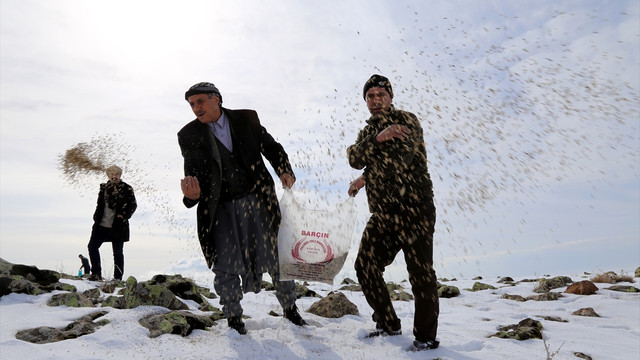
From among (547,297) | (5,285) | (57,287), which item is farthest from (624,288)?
(5,285)

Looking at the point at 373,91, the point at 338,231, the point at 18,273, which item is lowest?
the point at 18,273

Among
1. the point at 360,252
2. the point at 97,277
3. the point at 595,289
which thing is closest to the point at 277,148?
the point at 360,252

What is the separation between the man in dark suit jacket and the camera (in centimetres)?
406

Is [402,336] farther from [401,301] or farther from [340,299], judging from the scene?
[401,301]

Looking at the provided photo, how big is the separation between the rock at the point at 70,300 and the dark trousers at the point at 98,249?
2.67 meters

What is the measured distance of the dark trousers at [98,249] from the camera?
305 inches

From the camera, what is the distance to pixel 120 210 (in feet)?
25.4

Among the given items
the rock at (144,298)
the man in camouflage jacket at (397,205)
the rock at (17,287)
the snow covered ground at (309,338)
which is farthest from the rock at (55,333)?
the man in camouflage jacket at (397,205)

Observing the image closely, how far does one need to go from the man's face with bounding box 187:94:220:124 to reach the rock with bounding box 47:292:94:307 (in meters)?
2.53

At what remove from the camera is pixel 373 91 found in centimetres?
377

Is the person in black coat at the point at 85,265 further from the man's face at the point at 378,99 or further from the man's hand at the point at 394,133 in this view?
the man's hand at the point at 394,133

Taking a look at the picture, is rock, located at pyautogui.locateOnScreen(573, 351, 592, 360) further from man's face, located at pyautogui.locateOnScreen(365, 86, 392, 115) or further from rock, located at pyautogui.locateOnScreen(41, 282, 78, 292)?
rock, located at pyautogui.locateOnScreen(41, 282, 78, 292)

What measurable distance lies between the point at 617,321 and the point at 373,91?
14.0 feet

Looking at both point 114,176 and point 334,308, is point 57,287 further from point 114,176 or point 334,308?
point 334,308
